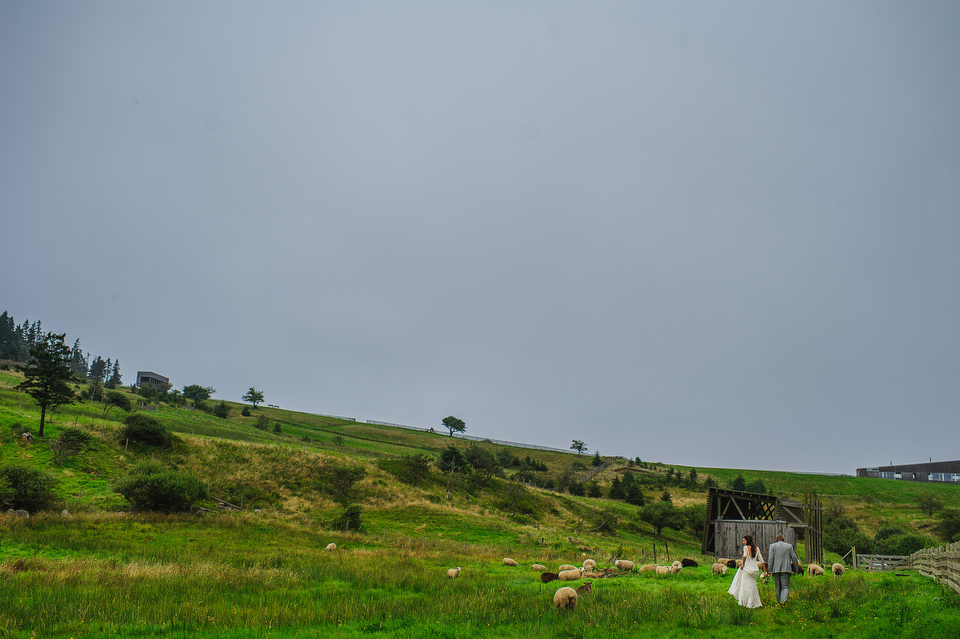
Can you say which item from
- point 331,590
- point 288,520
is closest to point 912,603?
point 331,590

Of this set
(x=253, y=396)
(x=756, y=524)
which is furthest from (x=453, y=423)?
(x=756, y=524)

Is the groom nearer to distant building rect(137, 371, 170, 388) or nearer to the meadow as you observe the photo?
the meadow

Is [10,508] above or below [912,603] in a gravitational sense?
below

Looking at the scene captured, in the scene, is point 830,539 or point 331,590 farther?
point 830,539

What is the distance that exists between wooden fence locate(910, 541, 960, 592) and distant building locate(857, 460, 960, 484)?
138985 millimetres

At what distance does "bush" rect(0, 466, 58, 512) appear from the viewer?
29.7m

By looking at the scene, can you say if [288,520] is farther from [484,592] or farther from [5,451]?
[484,592]

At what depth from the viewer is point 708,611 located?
40.7 ft

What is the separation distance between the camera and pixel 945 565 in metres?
15.5

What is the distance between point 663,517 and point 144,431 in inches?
2295

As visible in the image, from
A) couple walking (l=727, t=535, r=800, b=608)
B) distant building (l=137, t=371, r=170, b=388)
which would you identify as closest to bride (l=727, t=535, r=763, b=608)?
couple walking (l=727, t=535, r=800, b=608)

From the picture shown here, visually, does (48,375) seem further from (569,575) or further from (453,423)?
(453,423)

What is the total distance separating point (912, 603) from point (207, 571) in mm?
20904

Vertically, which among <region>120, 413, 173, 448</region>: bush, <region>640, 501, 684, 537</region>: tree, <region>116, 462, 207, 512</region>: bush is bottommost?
<region>640, 501, 684, 537</region>: tree
